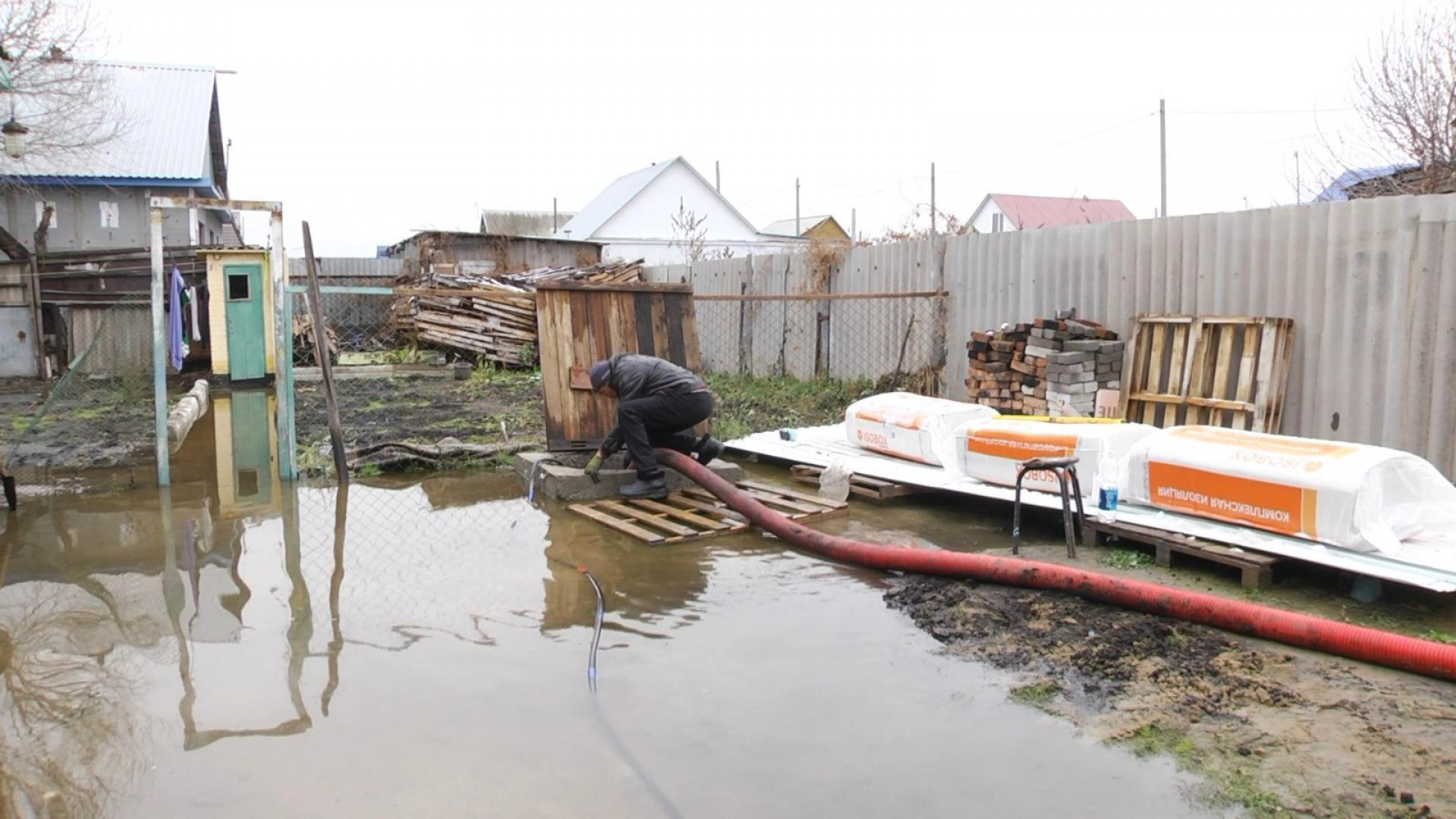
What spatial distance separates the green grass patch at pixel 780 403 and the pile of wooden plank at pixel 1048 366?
2.33 metres

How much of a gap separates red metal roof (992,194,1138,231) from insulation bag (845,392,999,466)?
118 feet

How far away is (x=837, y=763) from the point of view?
3.42 metres

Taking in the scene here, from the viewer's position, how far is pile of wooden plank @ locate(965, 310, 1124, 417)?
854 cm

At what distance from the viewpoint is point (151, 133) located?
2173cm

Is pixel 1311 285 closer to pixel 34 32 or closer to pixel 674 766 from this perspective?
pixel 674 766

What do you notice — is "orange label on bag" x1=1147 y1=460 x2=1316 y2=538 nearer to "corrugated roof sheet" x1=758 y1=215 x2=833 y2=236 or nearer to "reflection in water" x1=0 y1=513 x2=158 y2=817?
"reflection in water" x1=0 y1=513 x2=158 y2=817

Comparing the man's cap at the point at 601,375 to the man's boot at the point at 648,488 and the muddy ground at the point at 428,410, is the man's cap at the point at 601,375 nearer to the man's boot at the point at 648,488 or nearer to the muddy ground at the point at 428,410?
the man's boot at the point at 648,488

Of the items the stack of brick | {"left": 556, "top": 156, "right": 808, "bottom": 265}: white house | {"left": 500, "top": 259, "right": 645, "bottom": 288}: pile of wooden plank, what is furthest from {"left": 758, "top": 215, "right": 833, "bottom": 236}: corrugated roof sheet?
the stack of brick

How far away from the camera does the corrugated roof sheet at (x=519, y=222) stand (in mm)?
44219

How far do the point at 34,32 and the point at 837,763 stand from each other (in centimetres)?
1804

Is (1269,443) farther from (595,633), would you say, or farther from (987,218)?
(987,218)

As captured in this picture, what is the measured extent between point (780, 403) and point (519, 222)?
119 feet

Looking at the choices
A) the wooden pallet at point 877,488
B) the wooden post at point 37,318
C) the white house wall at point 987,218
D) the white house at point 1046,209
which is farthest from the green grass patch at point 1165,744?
the white house wall at point 987,218

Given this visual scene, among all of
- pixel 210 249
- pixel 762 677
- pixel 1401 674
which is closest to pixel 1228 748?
pixel 1401 674
